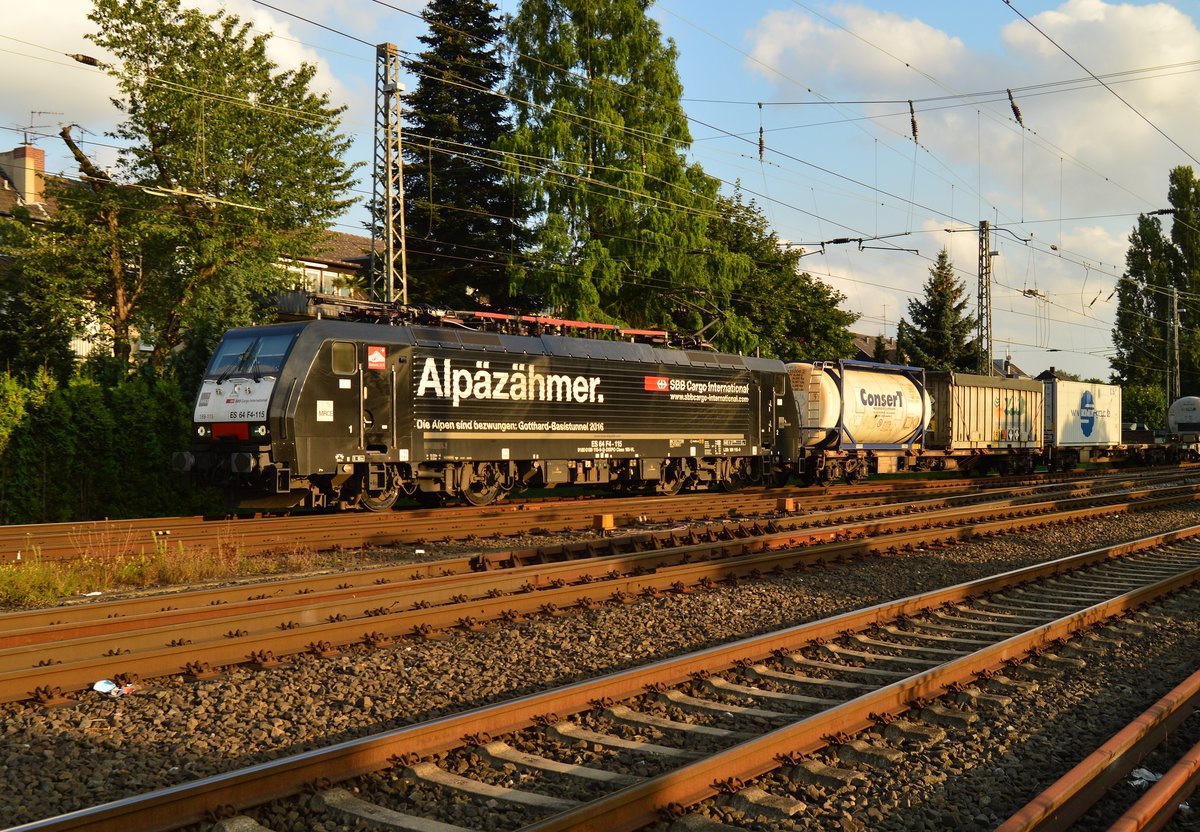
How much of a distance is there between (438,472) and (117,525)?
5367 millimetres

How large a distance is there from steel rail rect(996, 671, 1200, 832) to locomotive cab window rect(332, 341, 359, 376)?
1288 centimetres

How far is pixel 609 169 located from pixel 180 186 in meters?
13.0

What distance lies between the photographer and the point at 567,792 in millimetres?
5262

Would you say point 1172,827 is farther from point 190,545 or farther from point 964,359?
point 964,359

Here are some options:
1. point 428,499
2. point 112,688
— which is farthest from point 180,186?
point 112,688

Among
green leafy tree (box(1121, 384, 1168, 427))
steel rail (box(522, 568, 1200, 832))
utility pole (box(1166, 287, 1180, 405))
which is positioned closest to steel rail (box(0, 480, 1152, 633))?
steel rail (box(522, 568, 1200, 832))

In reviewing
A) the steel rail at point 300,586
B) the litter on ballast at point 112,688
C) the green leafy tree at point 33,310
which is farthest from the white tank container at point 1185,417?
Result: the litter on ballast at point 112,688

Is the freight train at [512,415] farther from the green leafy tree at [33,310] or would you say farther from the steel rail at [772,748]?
the green leafy tree at [33,310]

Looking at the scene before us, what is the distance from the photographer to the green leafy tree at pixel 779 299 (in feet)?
141

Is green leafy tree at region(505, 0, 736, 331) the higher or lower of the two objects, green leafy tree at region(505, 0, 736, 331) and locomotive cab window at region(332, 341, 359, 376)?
the higher

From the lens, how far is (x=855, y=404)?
2697 cm

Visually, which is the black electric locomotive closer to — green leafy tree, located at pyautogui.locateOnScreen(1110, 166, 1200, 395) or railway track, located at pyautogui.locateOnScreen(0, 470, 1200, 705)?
railway track, located at pyautogui.locateOnScreen(0, 470, 1200, 705)

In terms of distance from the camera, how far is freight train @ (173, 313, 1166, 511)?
16.3 m

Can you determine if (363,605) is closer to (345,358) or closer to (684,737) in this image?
(684,737)
